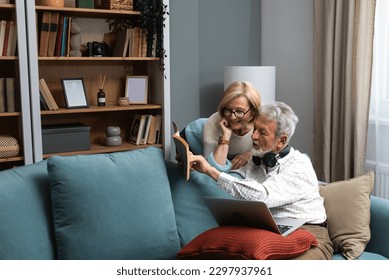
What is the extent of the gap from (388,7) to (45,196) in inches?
108

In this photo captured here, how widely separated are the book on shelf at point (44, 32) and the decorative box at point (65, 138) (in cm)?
54

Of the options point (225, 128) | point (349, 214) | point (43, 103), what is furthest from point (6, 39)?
point (349, 214)

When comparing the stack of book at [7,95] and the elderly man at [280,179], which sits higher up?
the stack of book at [7,95]

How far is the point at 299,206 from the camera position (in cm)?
219

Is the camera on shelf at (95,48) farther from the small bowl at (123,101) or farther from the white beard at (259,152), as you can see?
the white beard at (259,152)

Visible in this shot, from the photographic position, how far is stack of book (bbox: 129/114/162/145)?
4.00m

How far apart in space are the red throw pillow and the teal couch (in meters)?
0.18

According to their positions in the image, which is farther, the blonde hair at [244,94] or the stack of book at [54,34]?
the stack of book at [54,34]

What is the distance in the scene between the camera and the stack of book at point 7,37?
3.38m

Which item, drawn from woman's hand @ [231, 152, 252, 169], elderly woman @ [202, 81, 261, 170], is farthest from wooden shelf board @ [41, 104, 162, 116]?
woman's hand @ [231, 152, 252, 169]

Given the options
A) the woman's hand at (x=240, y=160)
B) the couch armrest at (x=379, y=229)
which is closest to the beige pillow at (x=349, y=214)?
the couch armrest at (x=379, y=229)

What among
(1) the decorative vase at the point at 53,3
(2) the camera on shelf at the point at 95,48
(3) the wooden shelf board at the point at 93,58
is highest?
(1) the decorative vase at the point at 53,3

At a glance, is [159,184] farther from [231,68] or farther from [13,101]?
[231,68]

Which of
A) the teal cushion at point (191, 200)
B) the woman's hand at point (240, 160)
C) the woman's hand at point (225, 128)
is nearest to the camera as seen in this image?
the teal cushion at point (191, 200)
